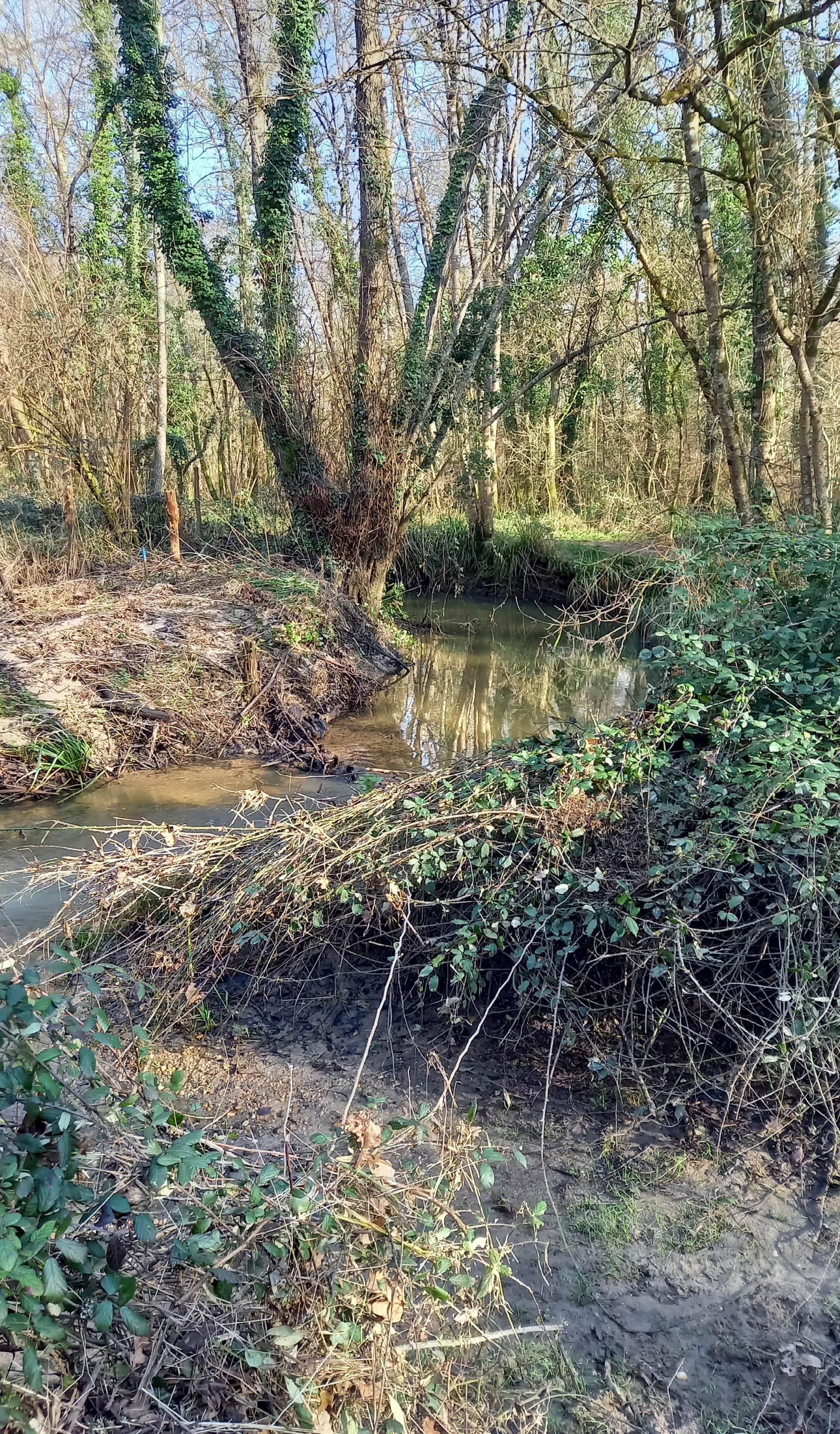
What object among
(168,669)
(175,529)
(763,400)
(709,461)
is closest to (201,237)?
(175,529)

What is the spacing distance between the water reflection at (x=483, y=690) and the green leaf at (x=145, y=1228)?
5554 mm

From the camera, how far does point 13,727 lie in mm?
7824

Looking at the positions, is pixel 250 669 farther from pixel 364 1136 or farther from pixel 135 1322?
pixel 135 1322

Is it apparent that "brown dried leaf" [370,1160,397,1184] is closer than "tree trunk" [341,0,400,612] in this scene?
Yes

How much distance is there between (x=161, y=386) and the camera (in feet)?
50.7

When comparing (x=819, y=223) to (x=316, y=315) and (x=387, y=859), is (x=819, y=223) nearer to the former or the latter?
(x=316, y=315)

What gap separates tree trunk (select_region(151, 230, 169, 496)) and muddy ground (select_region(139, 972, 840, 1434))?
42.2 feet

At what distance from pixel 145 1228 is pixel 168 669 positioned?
311 inches

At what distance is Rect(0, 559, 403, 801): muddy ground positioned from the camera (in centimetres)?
803

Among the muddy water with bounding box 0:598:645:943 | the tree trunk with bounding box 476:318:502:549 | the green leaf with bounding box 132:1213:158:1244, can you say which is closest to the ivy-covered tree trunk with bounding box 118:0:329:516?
the muddy water with bounding box 0:598:645:943

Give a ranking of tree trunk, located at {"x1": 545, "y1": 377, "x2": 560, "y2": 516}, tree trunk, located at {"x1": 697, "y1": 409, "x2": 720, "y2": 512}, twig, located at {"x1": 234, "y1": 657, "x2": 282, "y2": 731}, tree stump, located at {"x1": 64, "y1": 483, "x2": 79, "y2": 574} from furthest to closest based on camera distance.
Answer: tree trunk, located at {"x1": 545, "y1": 377, "x2": 560, "y2": 516} → tree trunk, located at {"x1": 697, "y1": 409, "x2": 720, "y2": 512} → tree stump, located at {"x1": 64, "y1": 483, "x2": 79, "y2": 574} → twig, located at {"x1": 234, "y1": 657, "x2": 282, "y2": 731}

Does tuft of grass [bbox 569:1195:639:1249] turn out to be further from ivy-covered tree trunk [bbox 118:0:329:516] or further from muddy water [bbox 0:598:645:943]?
ivy-covered tree trunk [bbox 118:0:329:516]

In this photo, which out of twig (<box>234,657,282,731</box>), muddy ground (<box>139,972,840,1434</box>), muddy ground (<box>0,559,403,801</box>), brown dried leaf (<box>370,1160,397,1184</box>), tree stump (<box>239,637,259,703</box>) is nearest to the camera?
brown dried leaf (<box>370,1160,397,1184</box>)

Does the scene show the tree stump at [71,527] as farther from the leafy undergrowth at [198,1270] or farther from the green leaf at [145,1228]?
the green leaf at [145,1228]
